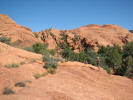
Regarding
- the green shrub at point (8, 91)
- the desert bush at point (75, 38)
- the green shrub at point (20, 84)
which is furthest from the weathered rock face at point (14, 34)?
the green shrub at point (8, 91)

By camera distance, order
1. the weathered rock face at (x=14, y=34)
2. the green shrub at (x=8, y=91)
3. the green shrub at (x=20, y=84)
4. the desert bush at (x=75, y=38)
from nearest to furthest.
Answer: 1. the green shrub at (x=8, y=91)
2. the green shrub at (x=20, y=84)
3. the weathered rock face at (x=14, y=34)
4. the desert bush at (x=75, y=38)

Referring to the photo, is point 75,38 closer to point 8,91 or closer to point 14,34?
point 14,34

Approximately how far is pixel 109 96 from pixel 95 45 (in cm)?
3302

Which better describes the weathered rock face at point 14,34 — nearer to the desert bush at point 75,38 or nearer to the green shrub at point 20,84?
the desert bush at point 75,38

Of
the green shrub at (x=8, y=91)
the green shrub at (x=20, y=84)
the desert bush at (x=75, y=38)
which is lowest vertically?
the green shrub at (x=8, y=91)

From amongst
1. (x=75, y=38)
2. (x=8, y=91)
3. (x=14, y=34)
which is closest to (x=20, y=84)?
(x=8, y=91)

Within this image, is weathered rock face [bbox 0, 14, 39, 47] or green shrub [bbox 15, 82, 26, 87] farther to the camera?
weathered rock face [bbox 0, 14, 39, 47]

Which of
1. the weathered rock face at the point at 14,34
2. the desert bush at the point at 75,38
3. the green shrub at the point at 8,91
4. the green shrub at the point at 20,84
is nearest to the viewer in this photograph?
the green shrub at the point at 8,91

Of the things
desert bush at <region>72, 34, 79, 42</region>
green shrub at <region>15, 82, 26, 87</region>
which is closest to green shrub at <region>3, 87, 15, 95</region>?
green shrub at <region>15, 82, 26, 87</region>

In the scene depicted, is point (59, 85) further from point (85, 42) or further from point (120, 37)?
point (120, 37)

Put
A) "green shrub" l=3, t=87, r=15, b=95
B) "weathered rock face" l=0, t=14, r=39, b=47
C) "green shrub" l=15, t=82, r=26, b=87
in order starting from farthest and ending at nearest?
"weathered rock face" l=0, t=14, r=39, b=47, "green shrub" l=15, t=82, r=26, b=87, "green shrub" l=3, t=87, r=15, b=95

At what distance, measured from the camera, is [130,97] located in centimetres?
761

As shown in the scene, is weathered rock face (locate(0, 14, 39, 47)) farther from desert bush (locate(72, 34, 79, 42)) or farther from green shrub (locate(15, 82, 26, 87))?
green shrub (locate(15, 82, 26, 87))

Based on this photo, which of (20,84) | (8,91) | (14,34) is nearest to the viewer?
(8,91)
